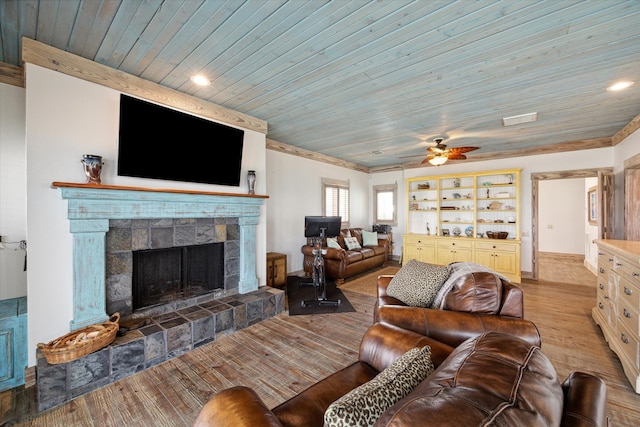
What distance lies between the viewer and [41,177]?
7.38 feet

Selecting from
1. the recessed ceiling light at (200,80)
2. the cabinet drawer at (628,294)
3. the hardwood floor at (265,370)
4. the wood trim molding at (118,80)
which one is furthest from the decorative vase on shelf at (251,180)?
the cabinet drawer at (628,294)

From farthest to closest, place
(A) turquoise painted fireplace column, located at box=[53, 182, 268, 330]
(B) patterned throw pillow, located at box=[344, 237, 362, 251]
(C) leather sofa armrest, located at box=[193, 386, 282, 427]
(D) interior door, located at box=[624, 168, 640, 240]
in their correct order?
(B) patterned throw pillow, located at box=[344, 237, 362, 251] < (D) interior door, located at box=[624, 168, 640, 240] < (A) turquoise painted fireplace column, located at box=[53, 182, 268, 330] < (C) leather sofa armrest, located at box=[193, 386, 282, 427]

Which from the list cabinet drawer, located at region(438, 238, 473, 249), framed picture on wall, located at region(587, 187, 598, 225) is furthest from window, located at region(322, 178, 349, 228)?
framed picture on wall, located at region(587, 187, 598, 225)

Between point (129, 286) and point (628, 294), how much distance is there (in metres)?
4.81

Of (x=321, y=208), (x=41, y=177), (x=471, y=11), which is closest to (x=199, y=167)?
(x=41, y=177)

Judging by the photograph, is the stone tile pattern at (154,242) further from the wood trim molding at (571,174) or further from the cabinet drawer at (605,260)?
the wood trim molding at (571,174)

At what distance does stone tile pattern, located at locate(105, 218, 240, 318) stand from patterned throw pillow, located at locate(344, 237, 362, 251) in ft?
9.67

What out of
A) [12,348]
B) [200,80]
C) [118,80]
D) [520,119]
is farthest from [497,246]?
[12,348]

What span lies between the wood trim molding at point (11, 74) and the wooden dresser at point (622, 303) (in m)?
5.78

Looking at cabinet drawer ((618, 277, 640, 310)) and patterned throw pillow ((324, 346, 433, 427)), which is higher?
patterned throw pillow ((324, 346, 433, 427))

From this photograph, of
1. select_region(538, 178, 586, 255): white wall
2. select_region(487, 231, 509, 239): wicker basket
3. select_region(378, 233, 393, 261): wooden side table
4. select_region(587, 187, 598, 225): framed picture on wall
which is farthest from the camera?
select_region(538, 178, 586, 255): white wall

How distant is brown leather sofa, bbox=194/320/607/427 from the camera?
60 centimetres

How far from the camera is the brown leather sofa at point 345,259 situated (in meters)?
5.12

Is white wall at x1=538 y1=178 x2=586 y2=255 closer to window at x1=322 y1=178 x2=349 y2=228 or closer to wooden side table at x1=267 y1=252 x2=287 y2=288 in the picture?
window at x1=322 y1=178 x2=349 y2=228
